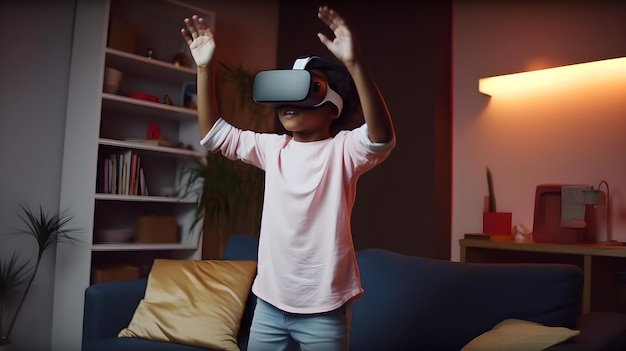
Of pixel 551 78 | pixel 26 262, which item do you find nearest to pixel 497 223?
pixel 551 78

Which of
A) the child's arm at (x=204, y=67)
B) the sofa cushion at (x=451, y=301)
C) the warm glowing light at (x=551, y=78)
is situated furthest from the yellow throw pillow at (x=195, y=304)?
the warm glowing light at (x=551, y=78)

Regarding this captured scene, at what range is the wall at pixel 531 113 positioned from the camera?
9.23ft

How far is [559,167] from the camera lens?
2.98 m

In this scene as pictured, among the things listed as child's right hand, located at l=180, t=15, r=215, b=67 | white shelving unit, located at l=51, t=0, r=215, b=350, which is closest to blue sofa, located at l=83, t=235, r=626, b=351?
white shelving unit, located at l=51, t=0, r=215, b=350

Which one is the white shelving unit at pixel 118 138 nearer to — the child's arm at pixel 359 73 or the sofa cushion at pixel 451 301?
the sofa cushion at pixel 451 301

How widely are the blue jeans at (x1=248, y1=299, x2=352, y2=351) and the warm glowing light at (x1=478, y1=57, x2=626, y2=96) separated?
2.30 meters

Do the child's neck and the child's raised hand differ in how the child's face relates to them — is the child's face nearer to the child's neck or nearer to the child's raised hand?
the child's neck

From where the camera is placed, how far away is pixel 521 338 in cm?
137

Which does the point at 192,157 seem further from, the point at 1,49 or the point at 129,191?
the point at 1,49

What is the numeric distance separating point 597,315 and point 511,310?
0.25m

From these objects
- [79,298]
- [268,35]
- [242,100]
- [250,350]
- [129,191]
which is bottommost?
[79,298]

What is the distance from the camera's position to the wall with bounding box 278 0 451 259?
3.31 m

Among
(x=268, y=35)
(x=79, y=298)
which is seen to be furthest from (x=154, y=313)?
(x=268, y=35)

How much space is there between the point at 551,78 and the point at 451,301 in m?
1.81
